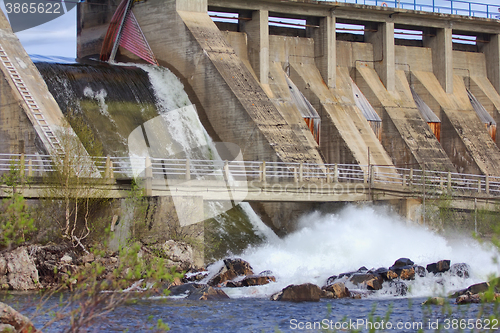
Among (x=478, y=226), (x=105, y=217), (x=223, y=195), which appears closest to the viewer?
(x=105, y=217)

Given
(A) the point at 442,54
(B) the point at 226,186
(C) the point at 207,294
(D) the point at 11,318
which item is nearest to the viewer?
(D) the point at 11,318

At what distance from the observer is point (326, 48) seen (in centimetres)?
4112

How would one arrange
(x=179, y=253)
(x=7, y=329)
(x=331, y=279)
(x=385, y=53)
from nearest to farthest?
(x=7, y=329) < (x=331, y=279) < (x=179, y=253) < (x=385, y=53)

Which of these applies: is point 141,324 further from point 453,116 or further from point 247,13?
point 453,116

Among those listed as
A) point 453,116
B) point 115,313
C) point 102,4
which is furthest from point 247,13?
point 115,313

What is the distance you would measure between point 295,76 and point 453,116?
10853 mm

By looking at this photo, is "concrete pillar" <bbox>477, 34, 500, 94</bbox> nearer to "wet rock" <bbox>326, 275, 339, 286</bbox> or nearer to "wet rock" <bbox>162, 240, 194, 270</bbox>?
"wet rock" <bbox>326, 275, 339, 286</bbox>

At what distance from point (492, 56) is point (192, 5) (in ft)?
77.5

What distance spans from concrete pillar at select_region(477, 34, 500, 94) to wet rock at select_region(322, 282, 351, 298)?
33.5 meters

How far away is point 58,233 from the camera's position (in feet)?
73.0

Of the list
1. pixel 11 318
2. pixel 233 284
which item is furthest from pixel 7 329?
pixel 233 284

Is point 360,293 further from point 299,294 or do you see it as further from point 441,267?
point 441,267

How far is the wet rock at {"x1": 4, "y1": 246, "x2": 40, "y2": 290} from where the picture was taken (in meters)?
20.2

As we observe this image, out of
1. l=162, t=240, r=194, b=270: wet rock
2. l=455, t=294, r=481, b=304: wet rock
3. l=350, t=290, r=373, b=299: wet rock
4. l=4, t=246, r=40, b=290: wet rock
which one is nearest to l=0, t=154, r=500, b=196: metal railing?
l=162, t=240, r=194, b=270: wet rock
